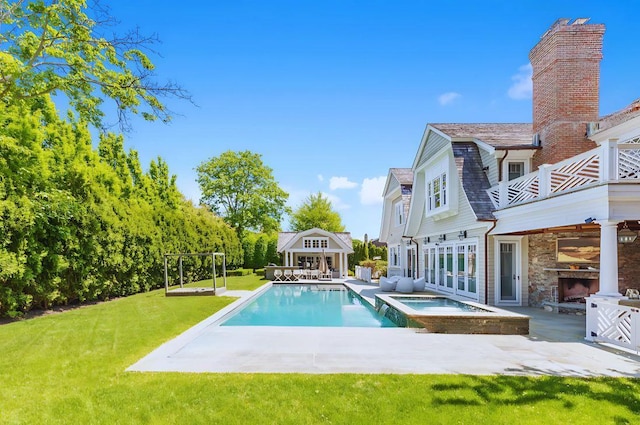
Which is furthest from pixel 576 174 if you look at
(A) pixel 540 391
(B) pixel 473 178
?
(A) pixel 540 391

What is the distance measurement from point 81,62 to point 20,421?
709cm

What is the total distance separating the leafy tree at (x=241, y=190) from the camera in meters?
40.4

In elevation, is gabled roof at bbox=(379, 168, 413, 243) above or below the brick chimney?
below

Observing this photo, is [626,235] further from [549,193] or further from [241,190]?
[241,190]

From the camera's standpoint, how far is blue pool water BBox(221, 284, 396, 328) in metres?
11.1

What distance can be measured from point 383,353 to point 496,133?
1115 cm

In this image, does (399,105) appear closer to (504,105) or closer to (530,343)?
(504,105)

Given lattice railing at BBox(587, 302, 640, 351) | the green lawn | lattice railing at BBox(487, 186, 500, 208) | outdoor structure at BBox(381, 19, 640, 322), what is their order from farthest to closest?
lattice railing at BBox(487, 186, 500, 208), outdoor structure at BBox(381, 19, 640, 322), lattice railing at BBox(587, 302, 640, 351), the green lawn

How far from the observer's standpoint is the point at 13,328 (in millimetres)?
8492

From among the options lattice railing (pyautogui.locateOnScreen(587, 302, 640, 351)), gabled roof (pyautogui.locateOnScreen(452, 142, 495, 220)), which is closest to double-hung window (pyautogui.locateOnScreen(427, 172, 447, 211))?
gabled roof (pyautogui.locateOnScreen(452, 142, 495, 220))

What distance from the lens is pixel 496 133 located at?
1422 centimetres

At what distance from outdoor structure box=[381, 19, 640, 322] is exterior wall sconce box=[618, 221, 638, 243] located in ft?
0.10

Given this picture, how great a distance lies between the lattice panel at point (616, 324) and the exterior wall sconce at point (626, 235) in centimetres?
321

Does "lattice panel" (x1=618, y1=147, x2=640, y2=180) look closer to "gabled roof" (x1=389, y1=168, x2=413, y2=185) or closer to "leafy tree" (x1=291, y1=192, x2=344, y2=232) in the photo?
"gabled roof" (x1=389, y1=168, x2=413, y2=185)
